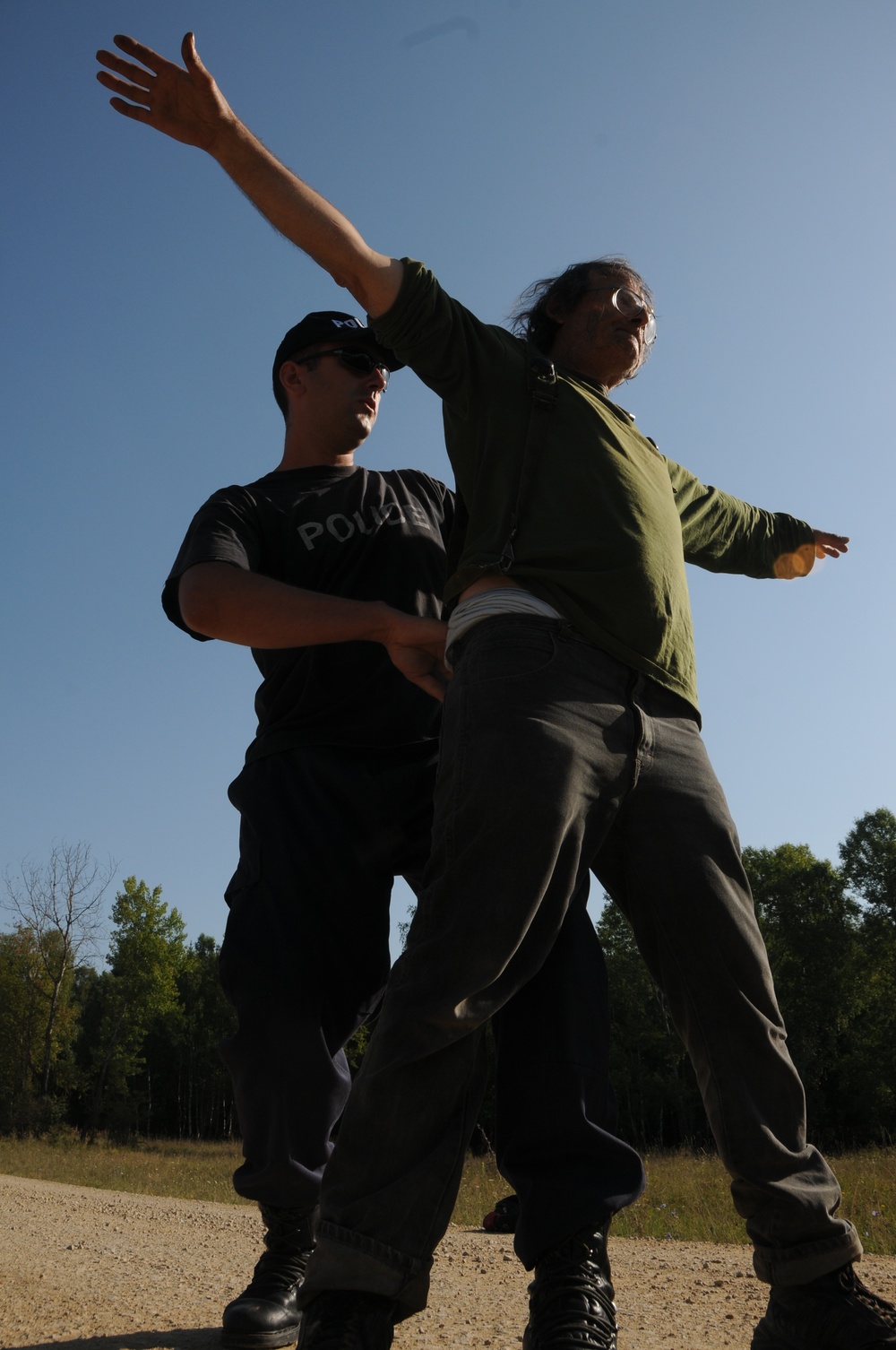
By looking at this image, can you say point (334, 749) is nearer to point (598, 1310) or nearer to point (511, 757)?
point (511, 757)

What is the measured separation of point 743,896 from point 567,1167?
68 centimetres

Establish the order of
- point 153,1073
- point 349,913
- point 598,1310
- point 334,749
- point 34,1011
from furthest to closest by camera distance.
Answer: point 153,1073 → point 34,1011 → point 334,749 → point 349,913 → point 598,1310

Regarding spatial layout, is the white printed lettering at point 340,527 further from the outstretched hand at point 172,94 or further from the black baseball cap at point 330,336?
the outstretched hand at point 172,94

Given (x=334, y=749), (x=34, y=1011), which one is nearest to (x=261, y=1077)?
(x=334, y=749)

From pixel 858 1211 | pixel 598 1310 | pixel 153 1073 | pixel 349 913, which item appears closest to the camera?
pixel 598 1310

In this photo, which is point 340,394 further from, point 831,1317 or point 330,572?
point 831,1317

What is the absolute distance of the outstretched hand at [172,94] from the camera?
1974mm

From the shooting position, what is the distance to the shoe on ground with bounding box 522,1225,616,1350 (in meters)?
1.77

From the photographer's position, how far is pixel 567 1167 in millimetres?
1982

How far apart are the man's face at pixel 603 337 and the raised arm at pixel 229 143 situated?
0.86 metres

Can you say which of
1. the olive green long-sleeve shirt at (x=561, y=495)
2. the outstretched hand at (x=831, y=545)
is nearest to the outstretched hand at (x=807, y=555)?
the outstretched hand at (x=831, y=545)

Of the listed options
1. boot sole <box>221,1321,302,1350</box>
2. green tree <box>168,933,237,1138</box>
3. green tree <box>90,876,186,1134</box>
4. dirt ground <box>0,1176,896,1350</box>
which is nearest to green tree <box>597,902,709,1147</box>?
green tree <box>90,876,186,1134</box>

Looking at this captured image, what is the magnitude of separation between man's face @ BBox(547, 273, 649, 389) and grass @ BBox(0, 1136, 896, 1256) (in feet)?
13.6

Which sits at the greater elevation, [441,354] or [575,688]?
[441,354]
